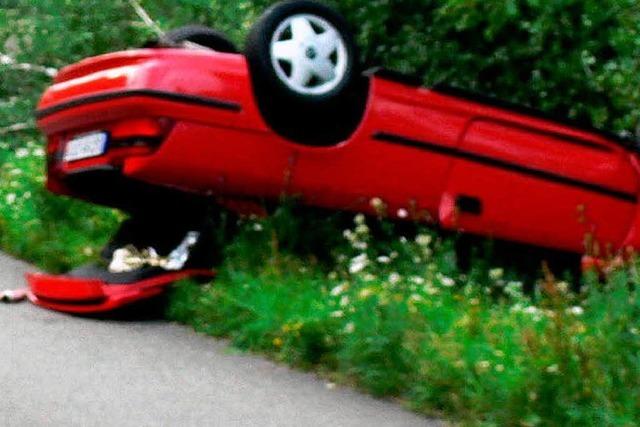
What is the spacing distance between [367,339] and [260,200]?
2.00 m

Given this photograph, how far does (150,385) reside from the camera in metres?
6.20

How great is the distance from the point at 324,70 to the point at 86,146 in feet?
4.07

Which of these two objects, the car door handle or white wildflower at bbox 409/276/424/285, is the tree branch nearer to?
the car door handle

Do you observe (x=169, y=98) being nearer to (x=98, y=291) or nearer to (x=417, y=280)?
(x=98, y=291)

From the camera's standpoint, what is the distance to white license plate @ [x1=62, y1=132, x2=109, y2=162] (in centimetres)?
766

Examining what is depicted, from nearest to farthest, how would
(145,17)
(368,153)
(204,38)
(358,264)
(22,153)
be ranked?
(358,264), (368,153), (204,38), (22,153), (145,17)

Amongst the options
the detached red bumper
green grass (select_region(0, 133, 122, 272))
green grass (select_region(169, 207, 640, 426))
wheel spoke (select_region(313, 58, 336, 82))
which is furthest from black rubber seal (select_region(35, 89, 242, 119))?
green grass (select_region(0, 133, 122, 272))

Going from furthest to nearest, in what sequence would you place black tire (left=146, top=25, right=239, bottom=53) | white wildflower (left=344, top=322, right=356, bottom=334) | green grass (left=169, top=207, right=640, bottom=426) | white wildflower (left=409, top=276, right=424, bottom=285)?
black tire (left=146, top=25, right=239, bottom=53) → white wildflower (left=409, top=276, right=424, bottom=285) → white wildflower (left=344, top=322, right=356, bottom=334) → green grass (left=169, top=207, right=640, bottom=426)

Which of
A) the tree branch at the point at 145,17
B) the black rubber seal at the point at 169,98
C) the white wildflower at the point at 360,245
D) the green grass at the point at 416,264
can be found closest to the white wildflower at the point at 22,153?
the green grass at the point at 416,264

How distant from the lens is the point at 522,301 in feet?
22.5

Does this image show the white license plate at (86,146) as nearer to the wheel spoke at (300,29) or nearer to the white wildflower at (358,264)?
the wheel spoke at (300,29)

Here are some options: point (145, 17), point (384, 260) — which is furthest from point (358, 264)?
point (145, 17)

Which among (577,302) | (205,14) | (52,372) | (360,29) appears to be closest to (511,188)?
(577,302)

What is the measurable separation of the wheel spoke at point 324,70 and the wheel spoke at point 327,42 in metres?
0.03
